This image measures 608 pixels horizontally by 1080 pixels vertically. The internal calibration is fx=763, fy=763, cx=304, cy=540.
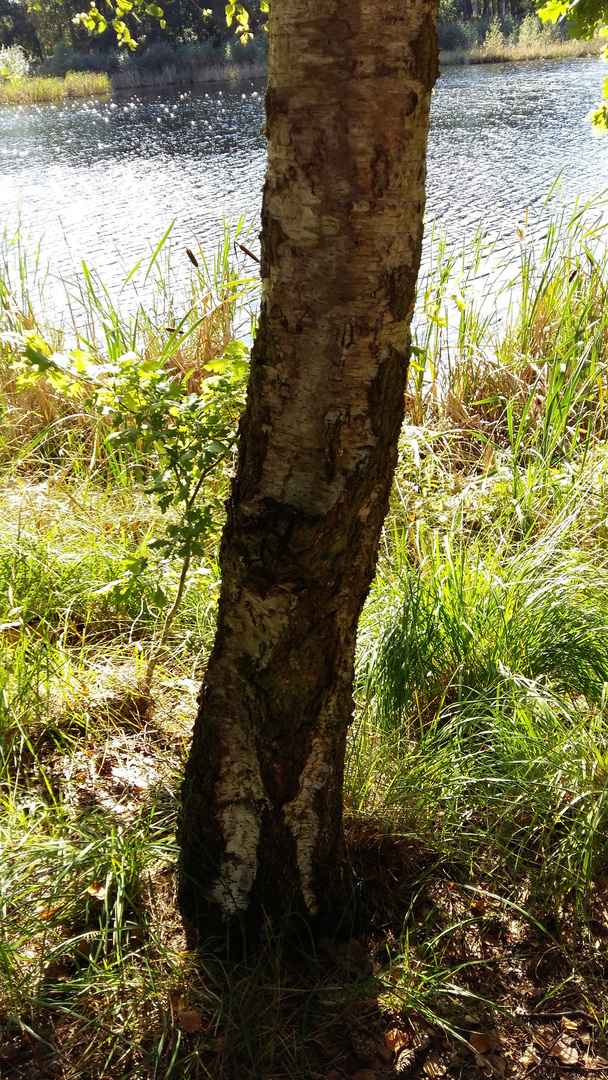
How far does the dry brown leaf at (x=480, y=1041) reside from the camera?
129cm

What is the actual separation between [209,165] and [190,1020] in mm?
10183

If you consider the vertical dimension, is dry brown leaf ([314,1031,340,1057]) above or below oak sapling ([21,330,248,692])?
below

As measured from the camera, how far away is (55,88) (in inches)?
750

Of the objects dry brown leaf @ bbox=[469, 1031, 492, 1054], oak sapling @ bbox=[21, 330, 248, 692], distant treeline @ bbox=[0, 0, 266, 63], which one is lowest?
dry brown leaf @ bbox=[469, 1031, 492, 1054]

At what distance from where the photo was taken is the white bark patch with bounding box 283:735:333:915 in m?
1.30

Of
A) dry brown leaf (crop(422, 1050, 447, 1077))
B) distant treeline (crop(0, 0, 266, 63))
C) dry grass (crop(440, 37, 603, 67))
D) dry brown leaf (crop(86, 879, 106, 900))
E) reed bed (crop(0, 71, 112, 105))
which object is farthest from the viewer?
distant treeline (crop(0, 0, 266, 63))

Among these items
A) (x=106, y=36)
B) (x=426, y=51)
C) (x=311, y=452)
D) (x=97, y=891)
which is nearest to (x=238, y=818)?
(x=97, y=891)

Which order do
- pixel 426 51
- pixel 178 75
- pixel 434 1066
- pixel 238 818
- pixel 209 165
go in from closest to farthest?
pixel 426 51, pixel 434 1066, pixel 238 818, pixel 209 165, pixel 178 75

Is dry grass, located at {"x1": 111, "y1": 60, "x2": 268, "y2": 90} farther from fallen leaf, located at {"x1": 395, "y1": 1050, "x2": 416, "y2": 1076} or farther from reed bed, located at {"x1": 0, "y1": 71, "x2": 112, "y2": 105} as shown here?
fallen leaf, located at {"x1": 395, "y1": 1050, "x2": 416, "y2": 1076}

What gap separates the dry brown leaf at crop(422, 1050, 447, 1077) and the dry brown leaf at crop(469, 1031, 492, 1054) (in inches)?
2.4

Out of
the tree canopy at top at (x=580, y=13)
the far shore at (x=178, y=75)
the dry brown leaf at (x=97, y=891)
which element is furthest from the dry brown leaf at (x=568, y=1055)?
the far shore at (x=178, y=75)

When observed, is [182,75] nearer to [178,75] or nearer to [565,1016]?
[178,75]

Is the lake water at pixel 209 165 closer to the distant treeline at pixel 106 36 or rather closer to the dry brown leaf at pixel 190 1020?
the dry brown leaf at pixel 190 1020

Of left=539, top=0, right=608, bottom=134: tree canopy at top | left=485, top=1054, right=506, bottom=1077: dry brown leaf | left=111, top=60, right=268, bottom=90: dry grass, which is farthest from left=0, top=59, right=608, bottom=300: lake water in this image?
left=111, top=60, right=268, bottom=90: dry grass
